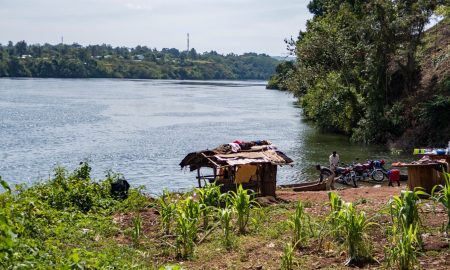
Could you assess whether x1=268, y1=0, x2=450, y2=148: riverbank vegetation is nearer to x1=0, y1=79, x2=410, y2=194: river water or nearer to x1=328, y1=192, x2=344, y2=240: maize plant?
x1=0, y1=79, x2=410, y2=194: river water

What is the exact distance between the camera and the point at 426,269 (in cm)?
916

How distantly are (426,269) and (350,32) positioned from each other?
33057 mm

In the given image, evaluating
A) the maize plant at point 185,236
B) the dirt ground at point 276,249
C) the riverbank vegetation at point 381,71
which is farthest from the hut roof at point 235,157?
the riverbank vegetation at point 381,71

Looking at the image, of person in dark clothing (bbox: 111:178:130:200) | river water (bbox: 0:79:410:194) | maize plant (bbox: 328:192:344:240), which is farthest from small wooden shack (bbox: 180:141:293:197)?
river water (bbox: 0:79:410:194)

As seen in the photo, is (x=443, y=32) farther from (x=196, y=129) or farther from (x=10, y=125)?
(x=10, y=125)

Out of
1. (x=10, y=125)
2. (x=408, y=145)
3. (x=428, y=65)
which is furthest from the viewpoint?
(x=10, y=125)

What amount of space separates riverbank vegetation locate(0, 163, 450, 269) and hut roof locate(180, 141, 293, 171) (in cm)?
305

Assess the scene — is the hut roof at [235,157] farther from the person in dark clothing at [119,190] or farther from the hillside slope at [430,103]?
the hillside slope at [430,103]

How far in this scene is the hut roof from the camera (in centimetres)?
1730

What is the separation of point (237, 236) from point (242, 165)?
5594 mm

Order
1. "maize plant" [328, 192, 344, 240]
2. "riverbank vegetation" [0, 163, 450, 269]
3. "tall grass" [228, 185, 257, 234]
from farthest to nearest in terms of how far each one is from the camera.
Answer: "tall grass" [228, 185, 257, 234] < "maize plant" [328, 192, 344, 240] < "riverbank vegetation" [0, 163, 450, 269]

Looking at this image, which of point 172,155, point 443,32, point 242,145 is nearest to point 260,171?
point 242,145

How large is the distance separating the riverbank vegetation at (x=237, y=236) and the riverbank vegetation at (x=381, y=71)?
21286mm

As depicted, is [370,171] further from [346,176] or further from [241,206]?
[241,206]
